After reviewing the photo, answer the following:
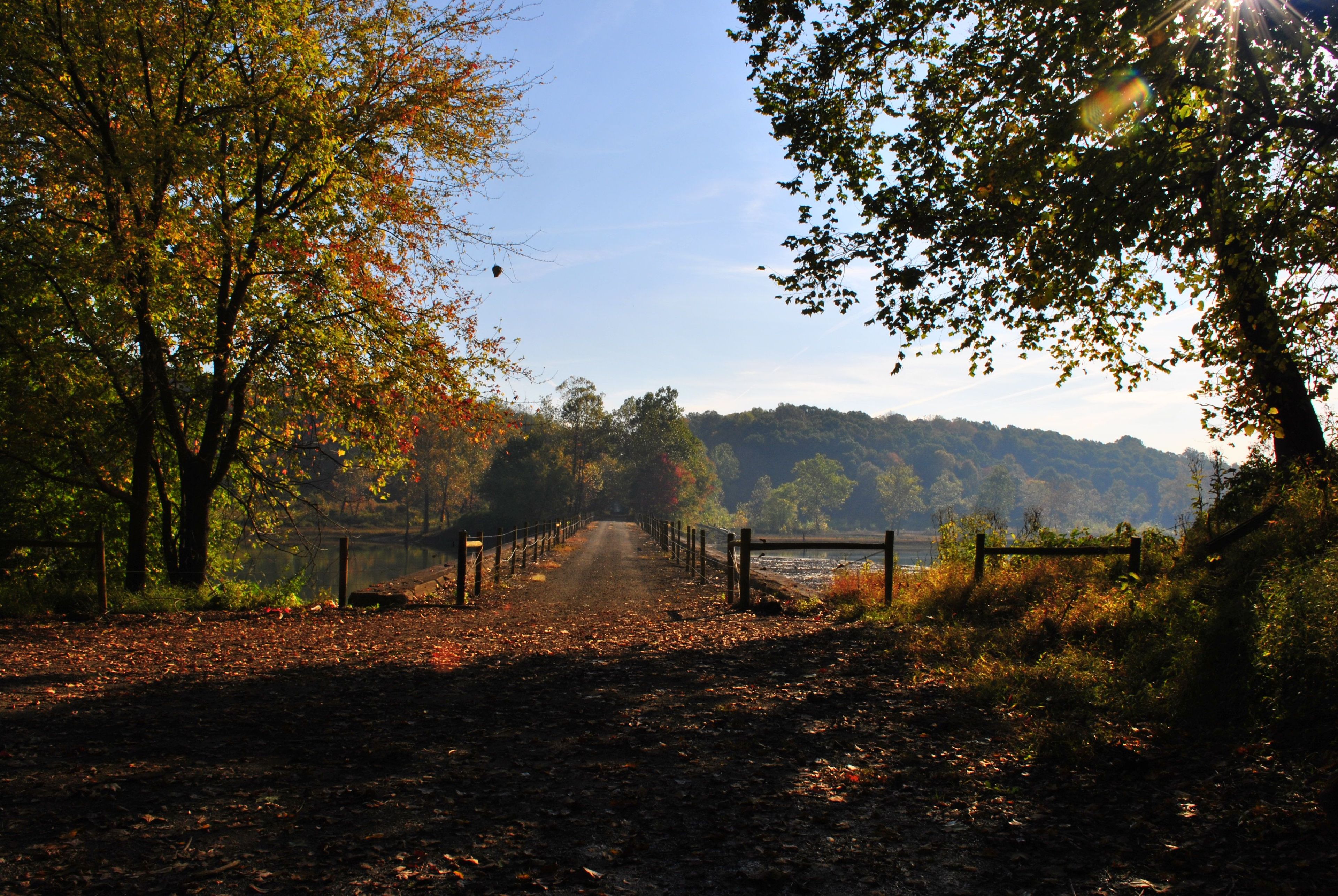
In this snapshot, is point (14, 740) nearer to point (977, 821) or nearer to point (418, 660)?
point (418, 660)

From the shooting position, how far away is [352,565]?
150 ft

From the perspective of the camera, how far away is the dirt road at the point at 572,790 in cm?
315

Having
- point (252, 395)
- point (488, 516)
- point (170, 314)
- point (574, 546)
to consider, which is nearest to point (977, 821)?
point (170, 314)

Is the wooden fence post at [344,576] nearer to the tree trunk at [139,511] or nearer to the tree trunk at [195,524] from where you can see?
the tree trunk at [195,524]

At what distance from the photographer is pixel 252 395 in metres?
13.8

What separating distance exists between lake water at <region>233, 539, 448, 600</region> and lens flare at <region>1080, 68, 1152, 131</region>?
21240 millimetres

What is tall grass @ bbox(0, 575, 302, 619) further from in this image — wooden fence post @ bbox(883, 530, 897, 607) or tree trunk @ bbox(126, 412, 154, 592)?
wooden fence post @ bbox(883, 530, 897, 607)

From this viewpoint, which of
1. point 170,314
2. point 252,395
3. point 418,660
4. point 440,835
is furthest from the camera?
point 252,395

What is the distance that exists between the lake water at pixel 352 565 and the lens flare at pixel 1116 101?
21.2 m

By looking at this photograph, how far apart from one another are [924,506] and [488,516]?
105654mm

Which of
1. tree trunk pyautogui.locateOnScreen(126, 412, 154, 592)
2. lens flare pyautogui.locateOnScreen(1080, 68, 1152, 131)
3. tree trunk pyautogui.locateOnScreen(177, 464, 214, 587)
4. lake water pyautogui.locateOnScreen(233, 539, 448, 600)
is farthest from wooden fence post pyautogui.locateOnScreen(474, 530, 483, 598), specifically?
lens flare pyautogui.locateOnScreen(1080, 68, 1152, 131)

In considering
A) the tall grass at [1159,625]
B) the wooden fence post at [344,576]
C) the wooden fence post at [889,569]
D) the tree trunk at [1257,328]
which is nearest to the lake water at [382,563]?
the wooden fence post at [344,576]

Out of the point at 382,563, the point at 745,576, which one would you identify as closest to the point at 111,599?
the point at 745,576

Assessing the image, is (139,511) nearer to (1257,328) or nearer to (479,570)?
(479,570)
